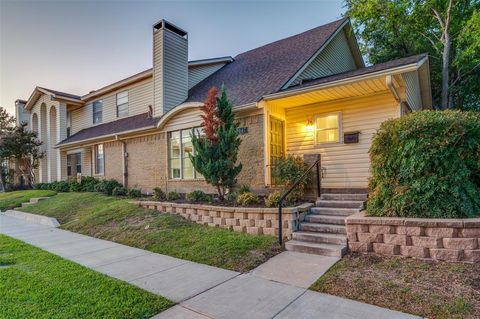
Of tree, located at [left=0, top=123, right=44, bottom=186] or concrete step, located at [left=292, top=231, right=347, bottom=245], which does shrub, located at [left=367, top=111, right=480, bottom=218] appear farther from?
tree, located at [left=0, top=123, right=44, bottom=186]

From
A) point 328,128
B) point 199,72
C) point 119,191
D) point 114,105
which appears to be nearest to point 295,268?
point 328,128

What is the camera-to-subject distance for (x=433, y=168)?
15.9 ft

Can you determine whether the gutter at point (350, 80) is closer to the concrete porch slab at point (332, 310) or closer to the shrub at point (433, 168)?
the shrub at point (433, 168)

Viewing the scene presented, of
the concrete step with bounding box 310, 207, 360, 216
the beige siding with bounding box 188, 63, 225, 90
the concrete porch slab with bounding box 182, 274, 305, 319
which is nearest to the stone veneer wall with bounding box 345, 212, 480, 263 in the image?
the concrete step with bounding box 310, 207, 360, 216

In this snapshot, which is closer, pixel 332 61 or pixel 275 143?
pixel 275 143

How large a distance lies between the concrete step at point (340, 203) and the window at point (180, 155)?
191 inches

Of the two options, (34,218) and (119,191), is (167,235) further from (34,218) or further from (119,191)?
(34,218)

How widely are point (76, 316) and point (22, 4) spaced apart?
48.6 feet

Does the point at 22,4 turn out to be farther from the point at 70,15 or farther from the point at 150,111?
the point at 150,111

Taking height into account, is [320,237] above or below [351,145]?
below

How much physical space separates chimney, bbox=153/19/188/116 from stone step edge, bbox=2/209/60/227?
593 centimetres

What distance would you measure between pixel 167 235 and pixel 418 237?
5157 mm

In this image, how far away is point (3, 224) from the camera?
374 inches

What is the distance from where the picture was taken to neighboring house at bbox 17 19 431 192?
7711 mm
